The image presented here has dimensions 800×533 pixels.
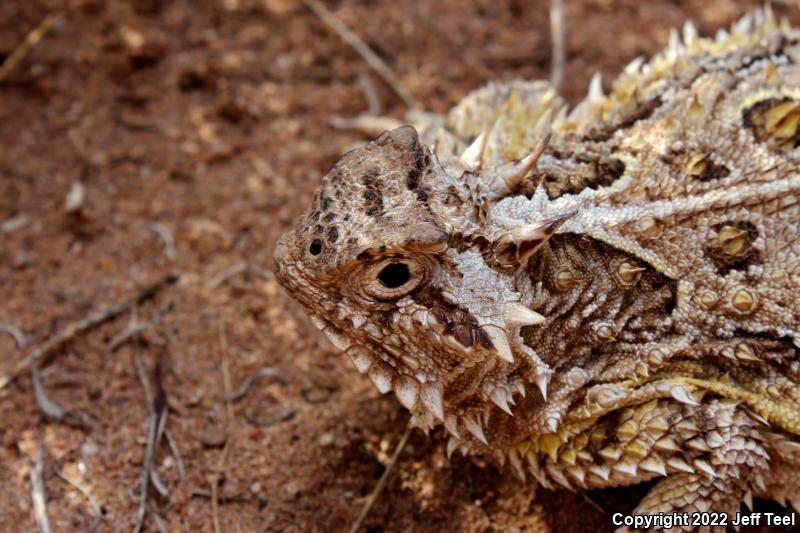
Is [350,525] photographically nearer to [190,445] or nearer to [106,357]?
[190,445]

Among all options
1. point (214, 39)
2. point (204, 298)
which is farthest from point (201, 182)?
point (214, 39)

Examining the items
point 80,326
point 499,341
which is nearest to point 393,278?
point 499,341

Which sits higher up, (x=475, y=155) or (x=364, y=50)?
(x=364, y=50)

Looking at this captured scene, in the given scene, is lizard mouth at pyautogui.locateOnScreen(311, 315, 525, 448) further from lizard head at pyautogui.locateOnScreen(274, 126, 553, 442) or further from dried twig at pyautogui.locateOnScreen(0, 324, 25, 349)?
dried twig at pyautogui.locateOnScreen(0, 324, 25, 349)

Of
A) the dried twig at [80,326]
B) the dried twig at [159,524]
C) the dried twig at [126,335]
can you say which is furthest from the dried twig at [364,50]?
the dried twig at [159,524]

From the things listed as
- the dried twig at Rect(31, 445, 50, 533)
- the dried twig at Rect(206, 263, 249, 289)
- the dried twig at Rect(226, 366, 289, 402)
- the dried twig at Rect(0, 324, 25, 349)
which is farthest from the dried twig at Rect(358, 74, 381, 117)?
the dried twig at Rect(31, 445, 50, 533)

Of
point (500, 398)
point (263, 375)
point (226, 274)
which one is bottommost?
point (500, 398)

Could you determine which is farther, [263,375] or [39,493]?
[263,375]

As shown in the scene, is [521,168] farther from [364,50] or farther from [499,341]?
[364,50]

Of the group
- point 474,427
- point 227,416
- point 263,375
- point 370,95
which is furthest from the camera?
point 370,95
